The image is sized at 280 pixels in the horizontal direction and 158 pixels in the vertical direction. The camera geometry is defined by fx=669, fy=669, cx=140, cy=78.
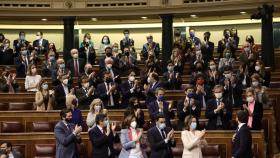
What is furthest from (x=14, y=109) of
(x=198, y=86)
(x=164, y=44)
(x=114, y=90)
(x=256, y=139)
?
(x=164, y=44)

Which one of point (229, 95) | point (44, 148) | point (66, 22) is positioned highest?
point (66, 22)

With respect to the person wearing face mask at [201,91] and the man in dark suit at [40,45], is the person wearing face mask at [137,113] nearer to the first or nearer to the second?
the person wearing face mask at [201,91]

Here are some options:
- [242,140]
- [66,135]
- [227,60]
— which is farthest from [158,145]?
[227,60]

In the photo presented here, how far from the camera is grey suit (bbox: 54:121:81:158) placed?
939cm

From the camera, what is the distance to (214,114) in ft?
35.4

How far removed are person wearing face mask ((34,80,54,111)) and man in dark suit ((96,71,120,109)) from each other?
2.85ft

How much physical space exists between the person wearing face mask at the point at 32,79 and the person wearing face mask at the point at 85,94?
1.61 m

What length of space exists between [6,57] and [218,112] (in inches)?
301

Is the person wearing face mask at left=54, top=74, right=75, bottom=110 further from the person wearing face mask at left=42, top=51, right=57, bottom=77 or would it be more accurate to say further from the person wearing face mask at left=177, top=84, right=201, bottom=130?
the person wearing face mask at left=177, top=84, right=201, bottom=130

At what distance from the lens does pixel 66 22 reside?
19094mm

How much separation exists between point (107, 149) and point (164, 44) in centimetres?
899

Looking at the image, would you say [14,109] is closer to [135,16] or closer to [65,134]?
[65,134]

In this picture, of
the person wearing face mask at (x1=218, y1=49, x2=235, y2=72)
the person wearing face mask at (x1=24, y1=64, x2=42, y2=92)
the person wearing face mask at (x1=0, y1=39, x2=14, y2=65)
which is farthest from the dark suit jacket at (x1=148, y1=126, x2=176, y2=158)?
the person wearing face mask at (x1=0, y1=39, x2=14, y2=65)

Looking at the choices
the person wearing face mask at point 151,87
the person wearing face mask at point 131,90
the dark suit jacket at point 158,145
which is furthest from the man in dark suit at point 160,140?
the person wearing face mask at point 131,90
